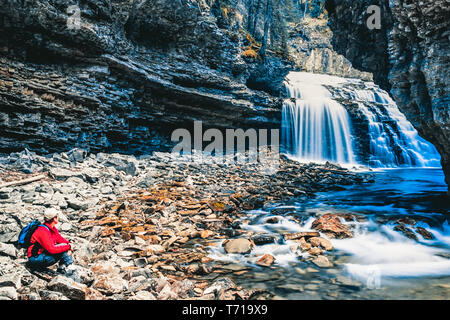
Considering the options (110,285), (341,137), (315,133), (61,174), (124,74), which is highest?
(124,74)

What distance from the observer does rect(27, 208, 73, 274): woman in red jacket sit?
3744 mm

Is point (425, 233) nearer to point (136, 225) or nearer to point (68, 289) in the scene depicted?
point (136, 225)

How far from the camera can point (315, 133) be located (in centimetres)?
2503

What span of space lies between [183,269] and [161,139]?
16.1 meters

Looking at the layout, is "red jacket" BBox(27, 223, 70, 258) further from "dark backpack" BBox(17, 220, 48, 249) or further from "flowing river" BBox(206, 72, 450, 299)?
"flowing river" BBox(206, 72, 450, 299)

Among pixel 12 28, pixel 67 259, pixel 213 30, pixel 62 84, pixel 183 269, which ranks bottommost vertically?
pixel 183 269

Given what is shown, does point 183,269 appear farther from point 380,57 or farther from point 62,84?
point 380,57

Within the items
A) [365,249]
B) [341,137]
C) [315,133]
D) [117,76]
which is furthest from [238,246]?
[341,137]

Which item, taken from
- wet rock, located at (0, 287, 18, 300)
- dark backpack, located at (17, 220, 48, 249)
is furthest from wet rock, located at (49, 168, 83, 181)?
wet rock, located at (0, 287, 18, 300)

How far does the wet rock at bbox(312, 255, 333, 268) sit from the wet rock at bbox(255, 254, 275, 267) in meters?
0.95

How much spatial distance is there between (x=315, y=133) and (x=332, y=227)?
20.1 metres

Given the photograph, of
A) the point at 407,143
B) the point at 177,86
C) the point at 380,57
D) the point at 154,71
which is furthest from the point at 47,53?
the point at 407,143

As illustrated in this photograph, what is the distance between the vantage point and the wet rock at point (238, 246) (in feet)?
18.0
